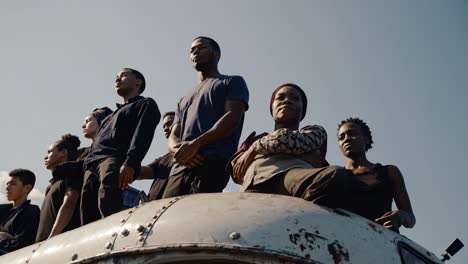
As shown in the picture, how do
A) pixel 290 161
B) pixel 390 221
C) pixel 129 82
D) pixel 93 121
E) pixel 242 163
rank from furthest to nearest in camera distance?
pixel 93 121 < pixel 129 82 < pixel 242 163 < pixel 290 161 < pixel 390 221

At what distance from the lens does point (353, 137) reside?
18.4 ft

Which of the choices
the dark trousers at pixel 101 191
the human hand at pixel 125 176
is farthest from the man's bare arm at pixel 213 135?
the dark trousers at pixel 101 191

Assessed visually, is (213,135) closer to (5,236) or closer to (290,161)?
(290,161)

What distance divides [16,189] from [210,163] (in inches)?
134

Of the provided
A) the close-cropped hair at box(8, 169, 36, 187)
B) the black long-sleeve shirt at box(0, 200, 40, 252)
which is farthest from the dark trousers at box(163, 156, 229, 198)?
the close-cropped hair at box(8, 169, 36, 187)

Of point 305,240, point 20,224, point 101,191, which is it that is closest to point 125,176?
point 101,191

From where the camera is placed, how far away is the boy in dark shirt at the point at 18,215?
6574mm

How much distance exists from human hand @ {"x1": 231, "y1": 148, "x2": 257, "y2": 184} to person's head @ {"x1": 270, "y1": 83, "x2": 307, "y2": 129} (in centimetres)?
43

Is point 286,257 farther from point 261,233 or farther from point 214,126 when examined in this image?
point 214,126

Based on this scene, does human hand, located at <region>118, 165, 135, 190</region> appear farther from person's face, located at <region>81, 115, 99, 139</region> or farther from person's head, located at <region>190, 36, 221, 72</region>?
person's face, located at <region>81, 115, 99, 139</region>

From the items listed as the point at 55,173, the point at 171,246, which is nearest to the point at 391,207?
the point at 171,246

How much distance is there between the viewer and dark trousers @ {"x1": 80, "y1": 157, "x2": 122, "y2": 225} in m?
5.51

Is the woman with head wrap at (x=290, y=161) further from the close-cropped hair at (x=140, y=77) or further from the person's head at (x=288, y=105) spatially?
the close-cropped hair at (x=140, y=77)

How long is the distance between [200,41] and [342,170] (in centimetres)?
270
